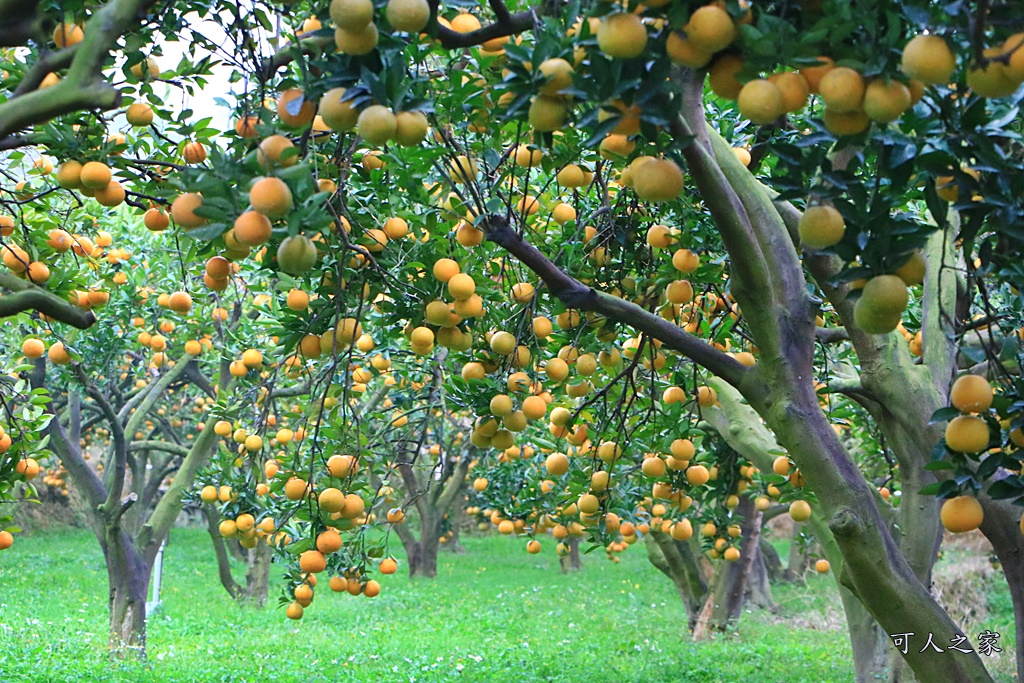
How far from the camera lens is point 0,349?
8.95 meters

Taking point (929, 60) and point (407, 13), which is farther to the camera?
point (407, 13)

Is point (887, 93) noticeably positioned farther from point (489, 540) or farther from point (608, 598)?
point (489, 540)

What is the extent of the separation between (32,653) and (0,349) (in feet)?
10.8

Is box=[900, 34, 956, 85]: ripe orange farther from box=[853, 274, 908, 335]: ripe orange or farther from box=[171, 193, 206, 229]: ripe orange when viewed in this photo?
box=[171, 193, 206, 229]: ripe orange

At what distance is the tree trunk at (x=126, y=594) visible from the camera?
24.9ft

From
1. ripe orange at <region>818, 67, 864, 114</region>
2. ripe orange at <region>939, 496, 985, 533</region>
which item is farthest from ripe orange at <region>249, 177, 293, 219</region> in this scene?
ripe orange at <region>939, 496, 985, 533</region>

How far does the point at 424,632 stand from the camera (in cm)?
1054

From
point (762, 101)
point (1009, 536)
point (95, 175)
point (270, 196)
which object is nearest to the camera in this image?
point (762, 101)

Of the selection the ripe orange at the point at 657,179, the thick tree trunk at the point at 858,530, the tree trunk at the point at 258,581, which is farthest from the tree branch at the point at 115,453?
the ripe orange at the point at 657,179

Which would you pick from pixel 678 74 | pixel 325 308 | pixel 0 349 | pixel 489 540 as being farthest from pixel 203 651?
pixel 489 540

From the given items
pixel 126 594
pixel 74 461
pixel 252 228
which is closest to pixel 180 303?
pixel 252 228

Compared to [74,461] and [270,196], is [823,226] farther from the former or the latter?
[74,461]

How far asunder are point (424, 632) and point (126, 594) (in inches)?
153

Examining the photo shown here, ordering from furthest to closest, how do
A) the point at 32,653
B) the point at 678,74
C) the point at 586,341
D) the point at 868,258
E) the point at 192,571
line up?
the point at 192,571 → the point at 32,653 → the point at 586,341 → the point at 678,74 → the point at 868,258
